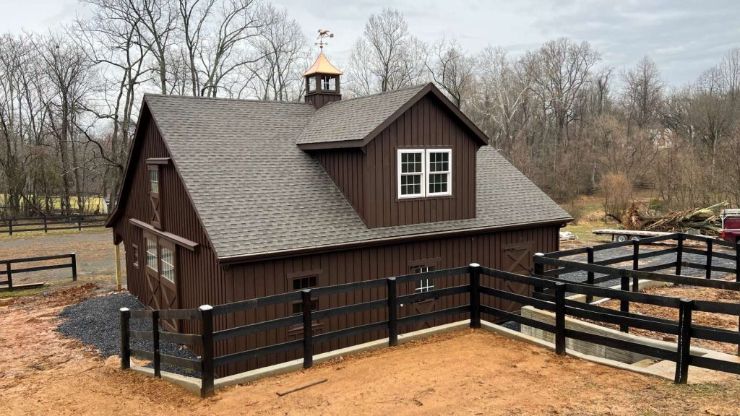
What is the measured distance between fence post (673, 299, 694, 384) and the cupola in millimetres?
12522

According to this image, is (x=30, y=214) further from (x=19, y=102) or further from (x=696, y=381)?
(x=696, y=381)

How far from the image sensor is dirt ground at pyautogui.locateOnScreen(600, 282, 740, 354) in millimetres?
8930

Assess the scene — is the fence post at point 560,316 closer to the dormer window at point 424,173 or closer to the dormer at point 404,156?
the dormer at point 404,156

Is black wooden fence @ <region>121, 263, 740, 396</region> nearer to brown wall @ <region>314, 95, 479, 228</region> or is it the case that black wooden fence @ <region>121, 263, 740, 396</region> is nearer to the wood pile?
brown wall @ <region>314, 95, 479, 228</region>

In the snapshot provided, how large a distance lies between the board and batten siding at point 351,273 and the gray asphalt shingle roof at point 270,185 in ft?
1.23

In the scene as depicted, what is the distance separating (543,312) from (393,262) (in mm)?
3602

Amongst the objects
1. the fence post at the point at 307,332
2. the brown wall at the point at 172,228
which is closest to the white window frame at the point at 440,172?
the brown wall at the point at 172,228

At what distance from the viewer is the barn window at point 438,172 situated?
13125mm

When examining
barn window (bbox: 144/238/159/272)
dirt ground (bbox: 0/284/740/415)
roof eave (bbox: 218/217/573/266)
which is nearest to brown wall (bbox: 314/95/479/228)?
roof eave (bbox: 218/217/573/266)

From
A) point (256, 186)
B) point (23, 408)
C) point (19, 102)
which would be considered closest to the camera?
point (23, 408)

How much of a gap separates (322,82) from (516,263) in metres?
8.10

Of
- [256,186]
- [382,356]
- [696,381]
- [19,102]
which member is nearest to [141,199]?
[256,186]

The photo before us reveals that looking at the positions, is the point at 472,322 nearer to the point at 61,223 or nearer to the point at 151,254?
the point at 151,254

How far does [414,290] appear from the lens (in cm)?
1295
